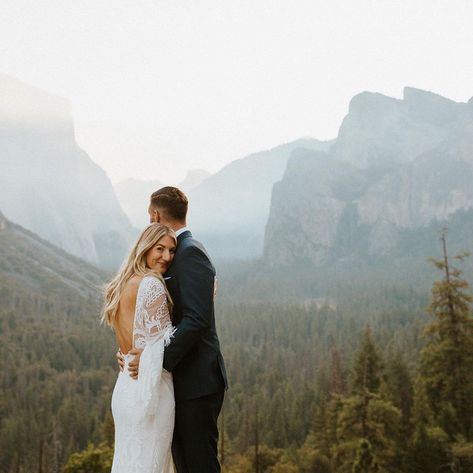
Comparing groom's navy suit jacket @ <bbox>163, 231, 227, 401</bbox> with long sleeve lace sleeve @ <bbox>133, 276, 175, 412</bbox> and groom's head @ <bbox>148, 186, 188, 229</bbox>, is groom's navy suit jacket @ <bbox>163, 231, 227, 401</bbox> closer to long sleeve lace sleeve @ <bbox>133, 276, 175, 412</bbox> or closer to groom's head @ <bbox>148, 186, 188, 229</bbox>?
long sleeve lace sleeve @ <bbox>133, 276, 175, 412</bbox>

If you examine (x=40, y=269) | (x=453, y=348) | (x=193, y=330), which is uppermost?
(x=40, y=269)

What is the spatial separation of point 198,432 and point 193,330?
855 millimetres

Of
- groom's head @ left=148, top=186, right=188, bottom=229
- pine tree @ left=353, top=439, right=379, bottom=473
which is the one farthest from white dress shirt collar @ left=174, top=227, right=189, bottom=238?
pine tree @ left=353, top=439, right=379, bottom=473

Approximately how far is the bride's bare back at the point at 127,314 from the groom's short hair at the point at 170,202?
25.5 inches

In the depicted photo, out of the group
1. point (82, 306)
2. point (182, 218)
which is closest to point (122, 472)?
point (182, 218)

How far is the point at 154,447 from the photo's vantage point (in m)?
4.46

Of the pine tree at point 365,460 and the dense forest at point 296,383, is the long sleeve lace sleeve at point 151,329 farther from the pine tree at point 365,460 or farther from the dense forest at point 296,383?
the pine tree at point 365,460

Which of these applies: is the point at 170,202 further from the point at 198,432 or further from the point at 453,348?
the point at 453,348

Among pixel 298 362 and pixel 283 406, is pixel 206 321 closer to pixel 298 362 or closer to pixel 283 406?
pixel 283 406

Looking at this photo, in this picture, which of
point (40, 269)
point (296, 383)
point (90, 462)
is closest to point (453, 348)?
point (90, 462)

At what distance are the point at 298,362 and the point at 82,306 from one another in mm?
59111

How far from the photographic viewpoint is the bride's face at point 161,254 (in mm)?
4746

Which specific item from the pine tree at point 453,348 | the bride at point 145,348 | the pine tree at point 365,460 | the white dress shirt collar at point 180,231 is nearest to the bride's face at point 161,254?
the bride at point 145,348

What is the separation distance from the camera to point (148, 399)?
4352mm
